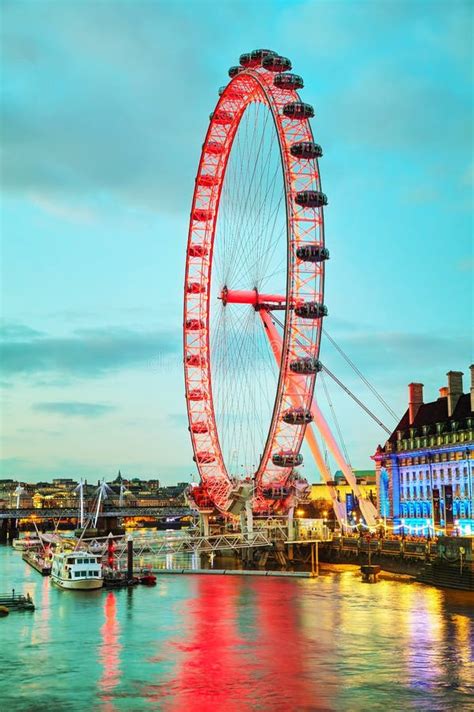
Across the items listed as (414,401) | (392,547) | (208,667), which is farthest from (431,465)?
(208,667)

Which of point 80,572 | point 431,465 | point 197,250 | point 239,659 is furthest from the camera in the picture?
point 431,465

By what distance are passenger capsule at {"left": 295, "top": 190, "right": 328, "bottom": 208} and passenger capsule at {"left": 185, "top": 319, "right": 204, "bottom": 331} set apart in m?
19.8

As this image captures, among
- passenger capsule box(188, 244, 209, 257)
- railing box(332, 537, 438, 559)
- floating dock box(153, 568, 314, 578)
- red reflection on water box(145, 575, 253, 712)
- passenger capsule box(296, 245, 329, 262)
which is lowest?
red reflection on water box(145, 575, 253, 712)

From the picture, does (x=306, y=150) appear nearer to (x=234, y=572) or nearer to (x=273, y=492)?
(x=273, y=492)

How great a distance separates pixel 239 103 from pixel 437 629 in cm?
4841

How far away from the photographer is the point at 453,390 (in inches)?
3531

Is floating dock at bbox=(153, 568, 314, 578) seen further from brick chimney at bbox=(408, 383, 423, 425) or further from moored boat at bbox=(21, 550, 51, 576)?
brick chimney at bbox=(408, 383, 423, 425)

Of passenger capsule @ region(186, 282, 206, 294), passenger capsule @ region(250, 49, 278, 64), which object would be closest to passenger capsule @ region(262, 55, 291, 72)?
passenger capsule @ region(250, 49, 278, 64)

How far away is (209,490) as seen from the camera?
9200 centimetres

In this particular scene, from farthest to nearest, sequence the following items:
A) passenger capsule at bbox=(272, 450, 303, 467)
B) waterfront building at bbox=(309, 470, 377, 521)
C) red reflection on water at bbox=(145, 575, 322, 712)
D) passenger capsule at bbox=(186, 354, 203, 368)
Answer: waterfront building at bbox=(309, 470, 377, 521)
passenger capsule at bbox=(186, 354, 203, 368)
passenger capsule at bbox=(272, 450, 303, 467)
red reflection on water at bbox=(145, 575, 322, 712)

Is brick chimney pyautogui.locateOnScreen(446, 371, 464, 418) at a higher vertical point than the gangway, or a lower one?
higher

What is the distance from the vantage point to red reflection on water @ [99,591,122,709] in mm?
34312

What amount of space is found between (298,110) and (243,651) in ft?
140

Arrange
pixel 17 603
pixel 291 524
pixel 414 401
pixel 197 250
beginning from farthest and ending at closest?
pixel 414 401 < pixel 197 250 < pixel 291 524 < pixel 17 603
